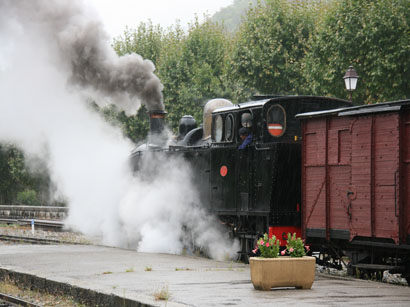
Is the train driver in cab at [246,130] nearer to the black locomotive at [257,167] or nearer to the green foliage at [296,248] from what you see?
the black locomotive at [257,167]

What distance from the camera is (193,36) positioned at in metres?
40.0

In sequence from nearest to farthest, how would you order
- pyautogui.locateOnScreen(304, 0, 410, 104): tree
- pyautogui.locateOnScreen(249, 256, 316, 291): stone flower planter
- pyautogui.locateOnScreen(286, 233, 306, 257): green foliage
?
pyautogui.locateOnScreen(249, 256, 316, 291): stone flower planter
pyautogui.locateOnScreen(286, 233, 306, 257): green foliage
pyautogui.locateOnScreen(304, 0, 410, 104): tree

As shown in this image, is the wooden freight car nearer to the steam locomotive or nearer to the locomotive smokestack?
the steam locomotive

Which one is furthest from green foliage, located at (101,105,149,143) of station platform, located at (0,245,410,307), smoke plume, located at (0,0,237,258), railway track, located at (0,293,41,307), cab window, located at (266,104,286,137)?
railway track, located at (0,293,41,307)

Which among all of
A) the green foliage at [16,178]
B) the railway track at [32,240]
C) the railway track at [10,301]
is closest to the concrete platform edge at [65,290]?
the railway track at [10,301]

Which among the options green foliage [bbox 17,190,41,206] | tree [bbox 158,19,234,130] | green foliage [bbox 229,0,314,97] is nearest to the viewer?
green foliage [bbox 229,0,314,97]

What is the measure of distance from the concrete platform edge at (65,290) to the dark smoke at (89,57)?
417 inches

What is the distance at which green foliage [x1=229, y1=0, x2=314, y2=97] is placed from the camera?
31.9 meters

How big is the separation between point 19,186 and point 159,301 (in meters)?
51.1

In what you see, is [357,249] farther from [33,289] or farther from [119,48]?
[119,48]

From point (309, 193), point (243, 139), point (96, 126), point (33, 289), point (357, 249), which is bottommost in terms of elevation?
point (33, 289)

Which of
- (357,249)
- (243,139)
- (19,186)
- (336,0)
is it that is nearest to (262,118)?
(243,139)

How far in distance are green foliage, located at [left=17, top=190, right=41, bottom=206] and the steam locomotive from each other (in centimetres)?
4230

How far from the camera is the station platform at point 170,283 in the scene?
860 cm
